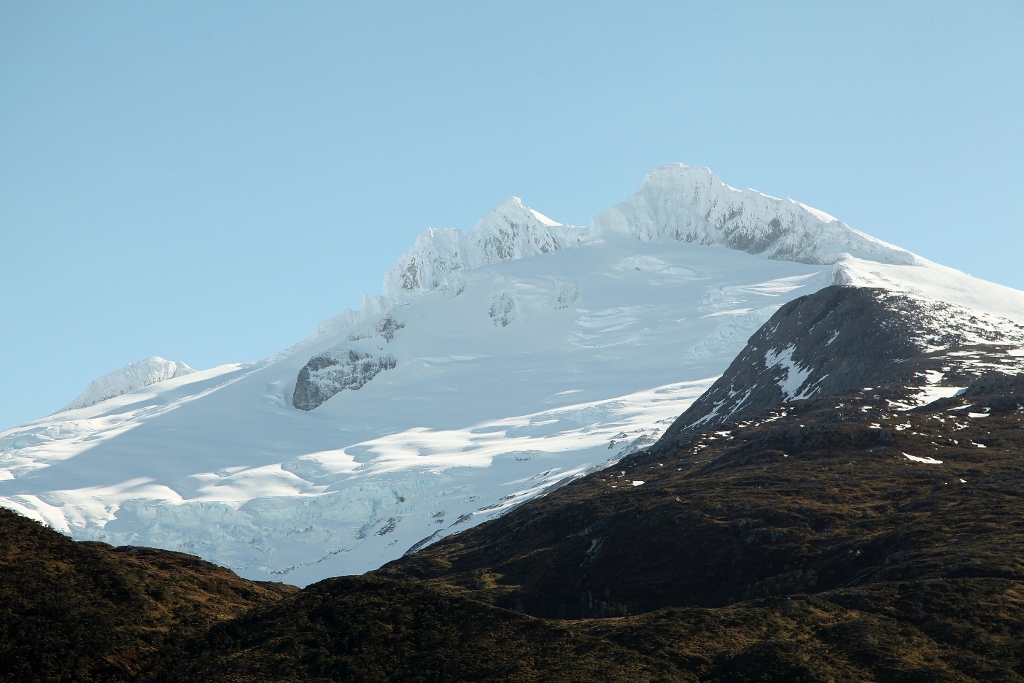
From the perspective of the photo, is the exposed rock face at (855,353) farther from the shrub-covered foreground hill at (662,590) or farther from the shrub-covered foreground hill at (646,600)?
the shrub-covered foreground hill at (646,600)

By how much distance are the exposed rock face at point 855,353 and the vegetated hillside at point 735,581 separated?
37.8ft

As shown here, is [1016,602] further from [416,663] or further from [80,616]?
[80,616]

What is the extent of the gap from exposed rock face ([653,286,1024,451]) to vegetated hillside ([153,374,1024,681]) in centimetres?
1152

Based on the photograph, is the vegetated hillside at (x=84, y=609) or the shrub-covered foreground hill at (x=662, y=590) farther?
the shrub-covered foreground hill at (x=662, y=590)

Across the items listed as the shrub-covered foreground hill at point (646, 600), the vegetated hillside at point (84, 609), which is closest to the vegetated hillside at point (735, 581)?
the shrub-covered foreground hill at point (646, 600)

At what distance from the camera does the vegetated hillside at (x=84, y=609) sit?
38.9 meters

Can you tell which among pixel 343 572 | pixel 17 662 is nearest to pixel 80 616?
pixel 17 662

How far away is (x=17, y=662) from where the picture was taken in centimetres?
3794

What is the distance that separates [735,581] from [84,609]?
3177cm

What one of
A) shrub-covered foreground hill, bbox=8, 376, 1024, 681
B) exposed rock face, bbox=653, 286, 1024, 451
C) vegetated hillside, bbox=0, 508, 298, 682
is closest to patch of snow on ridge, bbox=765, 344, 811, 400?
exposed rock face, bbox=653, 286, 1024, 451

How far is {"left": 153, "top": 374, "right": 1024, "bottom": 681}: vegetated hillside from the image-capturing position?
41.3 meters

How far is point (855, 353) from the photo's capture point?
108m

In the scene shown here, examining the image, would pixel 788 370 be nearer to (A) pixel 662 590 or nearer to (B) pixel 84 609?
(A) pixel 662 590

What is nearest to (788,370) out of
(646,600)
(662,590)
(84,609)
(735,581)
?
(735,581)
